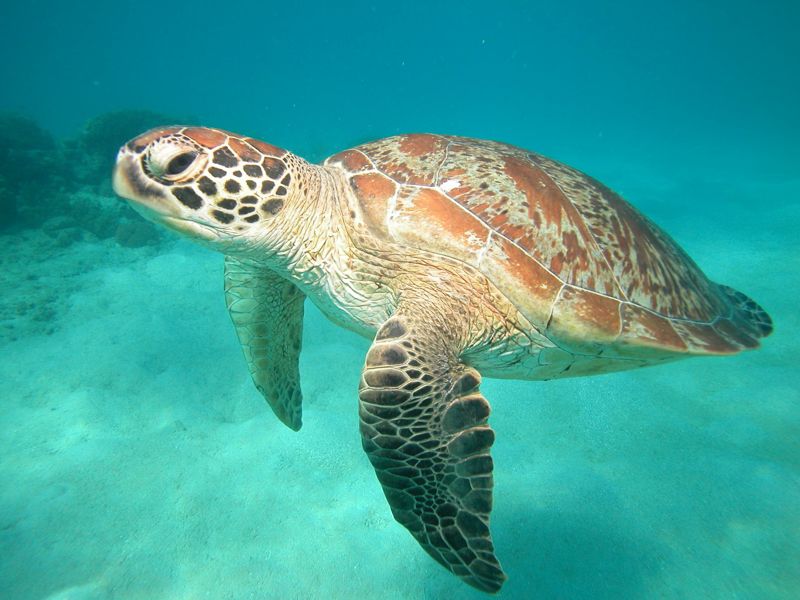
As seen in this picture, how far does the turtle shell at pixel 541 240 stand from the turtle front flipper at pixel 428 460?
2.78 ft

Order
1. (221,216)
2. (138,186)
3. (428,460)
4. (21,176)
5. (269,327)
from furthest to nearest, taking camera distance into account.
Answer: (21,176)
(269,327)
(221,216)
(138,186)
(428,460)

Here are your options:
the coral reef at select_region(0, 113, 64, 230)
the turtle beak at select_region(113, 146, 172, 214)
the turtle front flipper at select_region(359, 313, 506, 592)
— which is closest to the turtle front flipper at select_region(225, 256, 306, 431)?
the turtle beak at select_region(113, 146, 172, 214)

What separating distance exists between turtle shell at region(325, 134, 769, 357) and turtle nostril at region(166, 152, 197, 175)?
0.98 m

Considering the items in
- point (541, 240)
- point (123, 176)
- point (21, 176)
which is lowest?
point (21, 176)

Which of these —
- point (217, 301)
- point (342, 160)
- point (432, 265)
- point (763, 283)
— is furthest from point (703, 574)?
point (217, 301)

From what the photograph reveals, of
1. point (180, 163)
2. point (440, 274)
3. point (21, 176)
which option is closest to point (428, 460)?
point (440, 274)

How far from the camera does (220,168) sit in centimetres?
207

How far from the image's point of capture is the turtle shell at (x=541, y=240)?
7.63 ft

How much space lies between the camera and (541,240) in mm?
2412

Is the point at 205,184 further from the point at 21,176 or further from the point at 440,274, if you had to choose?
the point at 21,176

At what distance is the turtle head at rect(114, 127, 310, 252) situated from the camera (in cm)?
197

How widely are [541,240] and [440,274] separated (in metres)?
0.67

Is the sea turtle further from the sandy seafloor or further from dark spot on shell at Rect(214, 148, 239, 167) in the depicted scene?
the sandy seafloor

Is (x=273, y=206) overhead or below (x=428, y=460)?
overhead
